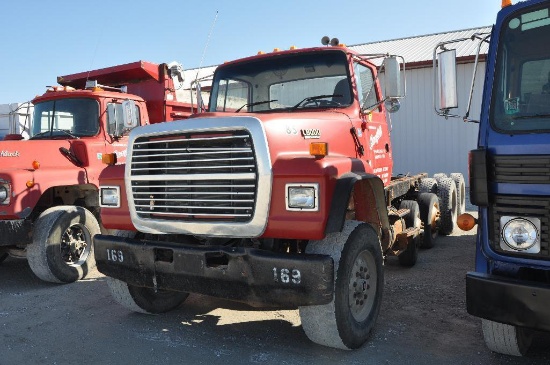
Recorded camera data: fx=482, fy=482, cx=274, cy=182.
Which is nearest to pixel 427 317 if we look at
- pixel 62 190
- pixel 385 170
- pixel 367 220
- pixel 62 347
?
pixel 367 220

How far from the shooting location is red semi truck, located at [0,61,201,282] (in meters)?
5.54

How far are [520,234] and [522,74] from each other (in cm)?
105

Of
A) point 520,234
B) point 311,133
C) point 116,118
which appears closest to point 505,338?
point 520,234

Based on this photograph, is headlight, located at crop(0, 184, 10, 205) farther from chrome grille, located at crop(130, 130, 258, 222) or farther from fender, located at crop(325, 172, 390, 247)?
fender, located at crop(325, 172, 390, 247)

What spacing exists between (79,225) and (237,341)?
3.08 metres

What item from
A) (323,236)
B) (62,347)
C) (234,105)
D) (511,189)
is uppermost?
(234,105)

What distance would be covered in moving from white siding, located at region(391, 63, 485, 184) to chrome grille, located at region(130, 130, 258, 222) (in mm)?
10579

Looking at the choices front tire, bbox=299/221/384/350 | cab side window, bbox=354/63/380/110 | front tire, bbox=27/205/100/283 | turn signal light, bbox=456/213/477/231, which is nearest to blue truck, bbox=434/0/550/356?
turn signal light, bbox=456/213/477/231

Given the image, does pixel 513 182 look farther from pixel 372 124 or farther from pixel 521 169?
pixel 372 124

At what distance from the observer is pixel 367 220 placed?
4.15 metres

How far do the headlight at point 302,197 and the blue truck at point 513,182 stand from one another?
1.00 meters

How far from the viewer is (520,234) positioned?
2893 mm

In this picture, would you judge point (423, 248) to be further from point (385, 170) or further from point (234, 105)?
point (234, 105)

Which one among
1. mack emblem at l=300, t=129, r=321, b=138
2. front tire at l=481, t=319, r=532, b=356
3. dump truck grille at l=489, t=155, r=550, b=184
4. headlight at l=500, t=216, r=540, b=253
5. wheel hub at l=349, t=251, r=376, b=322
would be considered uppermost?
mack emblem at l=300, t=129, r=321, b=138
